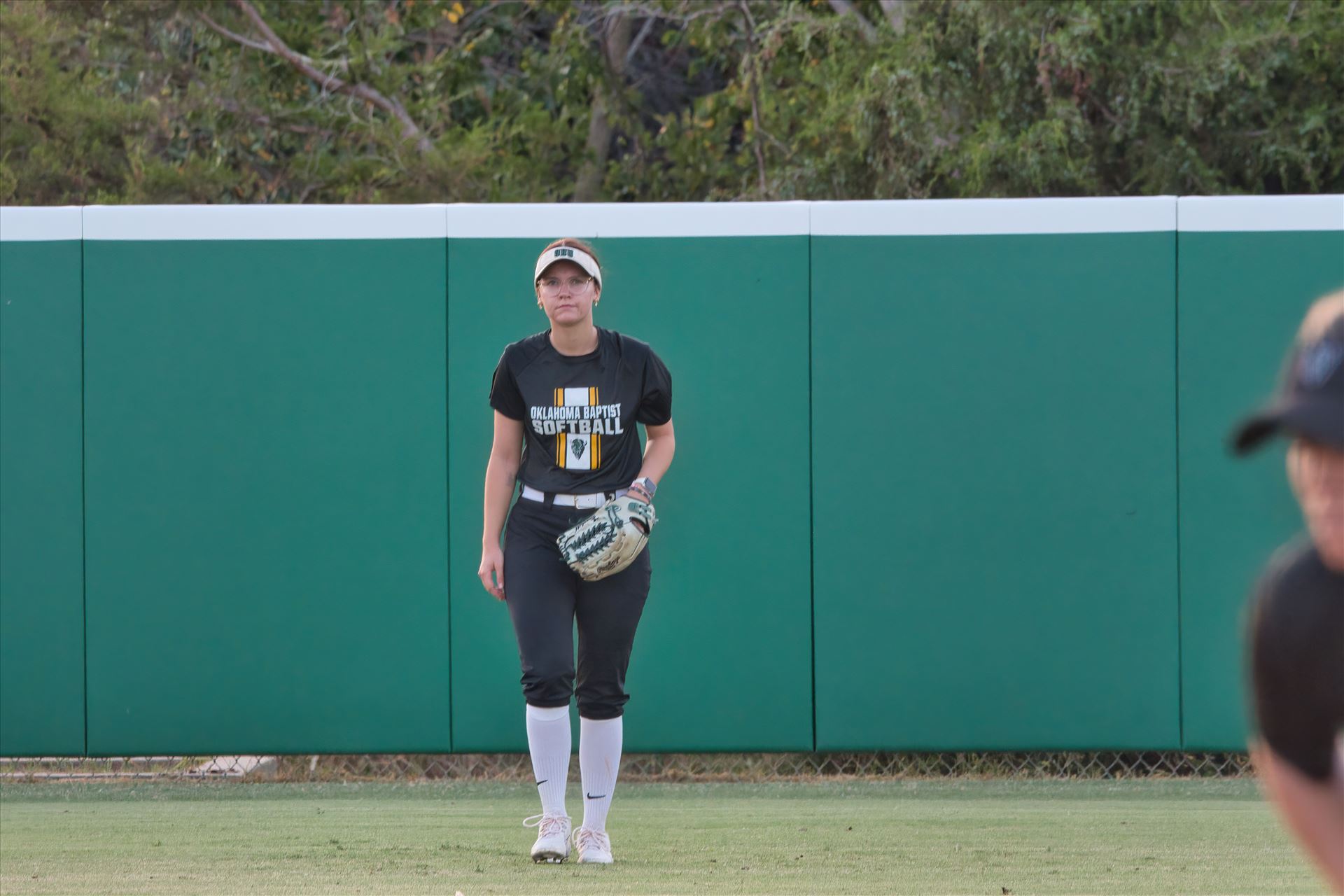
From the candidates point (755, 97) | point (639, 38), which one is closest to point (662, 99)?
point (639, 38)

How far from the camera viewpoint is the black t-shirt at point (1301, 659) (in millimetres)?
1413

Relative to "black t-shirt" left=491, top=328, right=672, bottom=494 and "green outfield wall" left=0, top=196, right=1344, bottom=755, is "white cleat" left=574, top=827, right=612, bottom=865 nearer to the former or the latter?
"black t-shirt" left=491, top=328, right=672, bottom=494

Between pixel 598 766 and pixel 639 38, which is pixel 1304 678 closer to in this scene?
pixel 598 766

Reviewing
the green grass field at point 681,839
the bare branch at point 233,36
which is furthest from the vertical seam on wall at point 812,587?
the bare branch at point 233,36

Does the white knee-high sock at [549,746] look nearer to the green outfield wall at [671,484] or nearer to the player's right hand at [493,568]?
the player's right hand at [493,568]

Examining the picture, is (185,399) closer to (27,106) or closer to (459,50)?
(27,106)

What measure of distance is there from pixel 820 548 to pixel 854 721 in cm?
76

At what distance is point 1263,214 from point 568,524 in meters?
3.82

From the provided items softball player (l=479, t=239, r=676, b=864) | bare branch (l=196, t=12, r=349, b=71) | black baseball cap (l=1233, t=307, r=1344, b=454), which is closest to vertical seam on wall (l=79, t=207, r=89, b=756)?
softball player (l=479, t=239, r=676, b=864)

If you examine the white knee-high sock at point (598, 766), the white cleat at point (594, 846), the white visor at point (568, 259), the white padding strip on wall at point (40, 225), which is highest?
the white padding strip on wall at point (40, 225)

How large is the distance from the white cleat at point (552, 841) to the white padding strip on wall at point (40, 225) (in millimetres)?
3739

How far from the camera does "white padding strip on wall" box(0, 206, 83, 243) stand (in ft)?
22.8

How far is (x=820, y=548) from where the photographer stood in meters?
6.97

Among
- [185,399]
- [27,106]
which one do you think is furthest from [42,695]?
[27,106]
